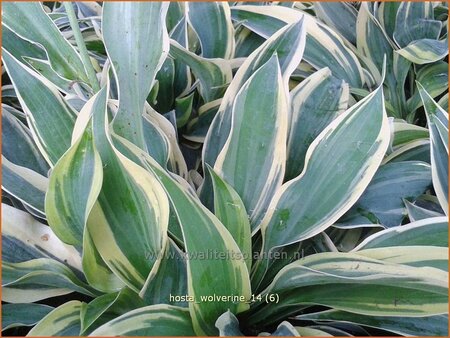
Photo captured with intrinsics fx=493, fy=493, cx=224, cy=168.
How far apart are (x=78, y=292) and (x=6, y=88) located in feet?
1.20

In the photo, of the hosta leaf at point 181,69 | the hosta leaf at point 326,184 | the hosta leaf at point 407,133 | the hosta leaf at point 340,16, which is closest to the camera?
the hosta leaf at point 326,184

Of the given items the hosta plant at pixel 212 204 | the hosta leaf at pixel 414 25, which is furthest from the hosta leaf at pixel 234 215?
the hosta leaf at pixel 414 25

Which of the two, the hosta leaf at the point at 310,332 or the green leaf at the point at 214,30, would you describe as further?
the green leaf at the point at 214,30

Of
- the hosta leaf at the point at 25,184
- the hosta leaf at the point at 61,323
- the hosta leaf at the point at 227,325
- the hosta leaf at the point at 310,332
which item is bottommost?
the hosta leaf at the point at 310,332

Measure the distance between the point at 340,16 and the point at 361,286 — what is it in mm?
586

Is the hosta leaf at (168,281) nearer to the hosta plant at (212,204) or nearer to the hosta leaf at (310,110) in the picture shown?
the hosta plant at (212,204)

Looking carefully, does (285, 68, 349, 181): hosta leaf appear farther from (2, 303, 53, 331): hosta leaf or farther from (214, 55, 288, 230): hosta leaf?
(2, 303, 53, 331): hosta leaf

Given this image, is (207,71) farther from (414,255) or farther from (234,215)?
(414,255)

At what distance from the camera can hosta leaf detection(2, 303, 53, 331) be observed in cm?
52

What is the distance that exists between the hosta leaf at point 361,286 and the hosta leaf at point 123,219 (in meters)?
0.13

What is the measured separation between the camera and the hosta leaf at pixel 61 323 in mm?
484

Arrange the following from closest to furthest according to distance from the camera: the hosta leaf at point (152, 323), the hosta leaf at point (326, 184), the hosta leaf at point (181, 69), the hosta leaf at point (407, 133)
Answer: the hosta leaf at point (152, 323) → the hosta leaf at point (326, 184) → the hosta leaf at point (407, 133) → the hosta leaf at point (181, 69)

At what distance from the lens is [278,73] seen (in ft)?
1.87

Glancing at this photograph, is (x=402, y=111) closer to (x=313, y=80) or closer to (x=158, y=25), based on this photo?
(x=313, y=80)
